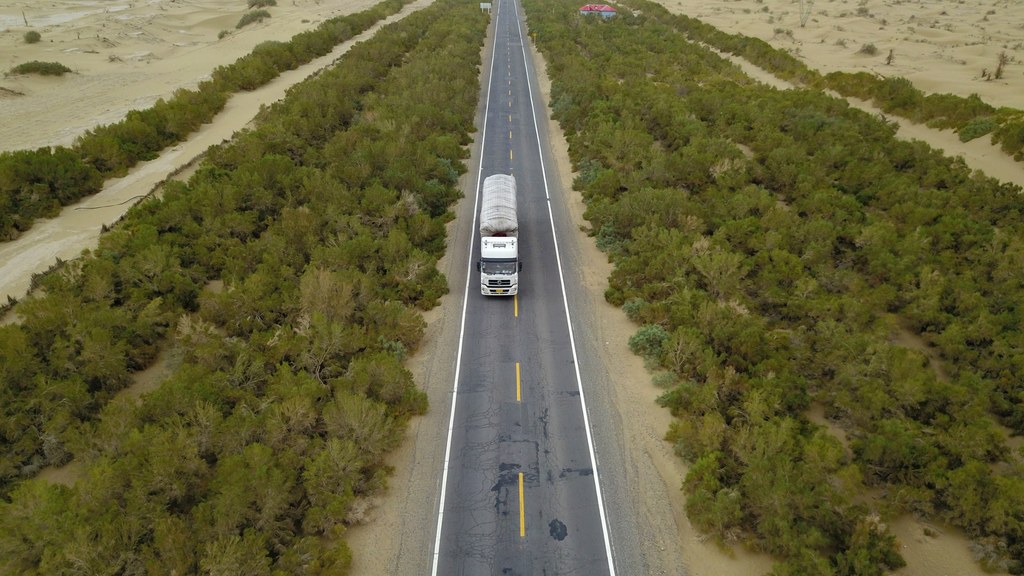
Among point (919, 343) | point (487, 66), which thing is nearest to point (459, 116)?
point (487, 66)

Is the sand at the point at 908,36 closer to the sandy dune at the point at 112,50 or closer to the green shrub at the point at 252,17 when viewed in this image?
the sandy dune at the point at 112,50

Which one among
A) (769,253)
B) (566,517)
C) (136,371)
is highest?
(769,253)

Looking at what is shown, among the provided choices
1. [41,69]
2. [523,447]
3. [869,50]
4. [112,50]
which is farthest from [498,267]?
[112,50]

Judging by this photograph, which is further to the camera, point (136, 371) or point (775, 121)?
point (775, 121)

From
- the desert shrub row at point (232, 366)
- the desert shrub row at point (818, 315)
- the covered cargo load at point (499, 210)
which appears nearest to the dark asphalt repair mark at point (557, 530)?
the desert shrub row at point (818, 315)

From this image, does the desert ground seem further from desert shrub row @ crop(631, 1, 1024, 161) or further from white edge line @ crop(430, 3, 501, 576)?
desert shrub row @ crop(631, 1, 1024, 161)

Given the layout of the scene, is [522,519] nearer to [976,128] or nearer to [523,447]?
[523,447]

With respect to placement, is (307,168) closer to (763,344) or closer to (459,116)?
(459,116)
